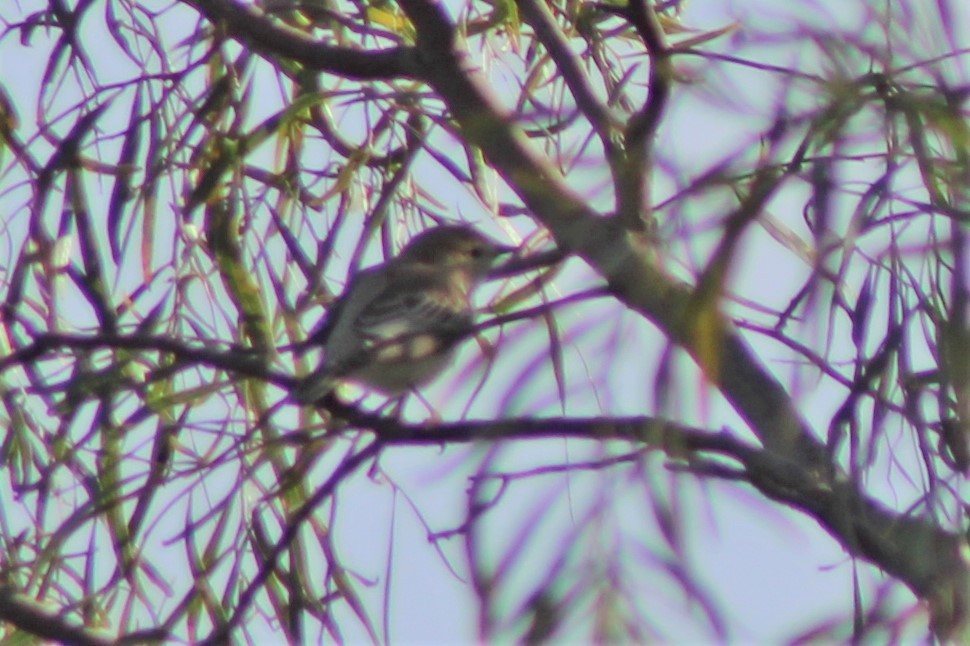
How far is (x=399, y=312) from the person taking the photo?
3016 millimetres

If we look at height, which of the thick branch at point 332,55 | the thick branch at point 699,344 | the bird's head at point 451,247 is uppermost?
the bird's head at point 451,247

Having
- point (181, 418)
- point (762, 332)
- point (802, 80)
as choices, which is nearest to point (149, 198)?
point (181, 418)

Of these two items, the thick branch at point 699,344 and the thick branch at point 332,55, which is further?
the thick branch at point 332,55

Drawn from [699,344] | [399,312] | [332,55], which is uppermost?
[399,312]

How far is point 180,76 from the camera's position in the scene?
2.26m

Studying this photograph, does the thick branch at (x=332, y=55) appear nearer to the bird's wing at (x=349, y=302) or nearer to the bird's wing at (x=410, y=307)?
the bird's wing at (x=349, y=302)

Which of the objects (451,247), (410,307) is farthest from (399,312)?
(451,247)

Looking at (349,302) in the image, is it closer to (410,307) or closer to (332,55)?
(410,307)

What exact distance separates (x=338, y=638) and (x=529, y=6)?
2.66ft

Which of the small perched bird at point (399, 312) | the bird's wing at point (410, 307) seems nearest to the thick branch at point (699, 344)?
the small perched bird at point (399, 312)

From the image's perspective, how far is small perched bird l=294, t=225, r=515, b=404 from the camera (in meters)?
2.27

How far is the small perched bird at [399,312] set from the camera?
7.45 feet

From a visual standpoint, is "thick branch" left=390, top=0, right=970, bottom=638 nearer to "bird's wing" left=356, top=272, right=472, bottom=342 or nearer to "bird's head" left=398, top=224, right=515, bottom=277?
"bird's head" left=398, top=224, right=515, bottom=277

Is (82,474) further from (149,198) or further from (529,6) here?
(529,6)
